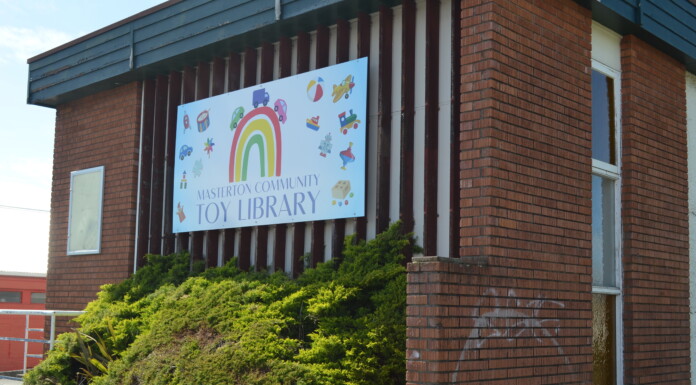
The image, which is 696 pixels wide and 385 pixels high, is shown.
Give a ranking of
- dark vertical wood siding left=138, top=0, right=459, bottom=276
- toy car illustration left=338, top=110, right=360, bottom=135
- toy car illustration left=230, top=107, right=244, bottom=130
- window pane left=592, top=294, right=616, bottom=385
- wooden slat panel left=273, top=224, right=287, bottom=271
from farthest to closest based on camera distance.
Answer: toy car illustration left=230, top=107, right=244, bottom=130 < wooden slat panel left=273, top=224, right=287, bottom=271 < toy car illustration left=338, top=110, right=360, bottom=135 < window pane left=592, top=294, right=616, bottom=385 < dark vertical wood siding left=138, top=0, right=459, bottom=276

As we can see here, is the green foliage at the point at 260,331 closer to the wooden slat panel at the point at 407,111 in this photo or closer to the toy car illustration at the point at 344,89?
the wooden slat panel at the point at 407,111

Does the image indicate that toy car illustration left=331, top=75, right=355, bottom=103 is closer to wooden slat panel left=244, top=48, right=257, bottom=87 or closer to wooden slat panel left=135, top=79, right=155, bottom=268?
wooden slat panel left=244, top=48, right=257, bottom=87

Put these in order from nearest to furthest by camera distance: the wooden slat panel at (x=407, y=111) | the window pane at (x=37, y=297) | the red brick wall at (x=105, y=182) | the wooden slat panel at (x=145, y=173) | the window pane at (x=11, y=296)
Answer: the wooden slat panel at (x=407, y=111), the wooden slat panel at (x=145, y=173), the red brick wall at (x=105, y=182), the window pane at (x=11, y=296), the window pane at (x=37, y=297)

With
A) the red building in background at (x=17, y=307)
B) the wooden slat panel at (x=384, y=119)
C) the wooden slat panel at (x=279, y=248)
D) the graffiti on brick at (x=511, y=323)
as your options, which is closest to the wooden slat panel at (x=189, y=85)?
the wooden slat panel at (x=279, y=248)

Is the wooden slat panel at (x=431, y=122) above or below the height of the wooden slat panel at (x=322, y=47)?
below

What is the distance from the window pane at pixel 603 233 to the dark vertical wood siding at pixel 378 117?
6.05ft

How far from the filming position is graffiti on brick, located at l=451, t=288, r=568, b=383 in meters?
6.62

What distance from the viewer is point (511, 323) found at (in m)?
7.03

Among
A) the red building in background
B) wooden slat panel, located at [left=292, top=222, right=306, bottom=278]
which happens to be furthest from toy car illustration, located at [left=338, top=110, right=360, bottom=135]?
the red building in background

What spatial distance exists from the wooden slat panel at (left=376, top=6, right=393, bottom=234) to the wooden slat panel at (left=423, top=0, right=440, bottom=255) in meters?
0.52

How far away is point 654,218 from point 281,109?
14.5 ft

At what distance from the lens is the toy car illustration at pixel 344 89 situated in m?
8.73

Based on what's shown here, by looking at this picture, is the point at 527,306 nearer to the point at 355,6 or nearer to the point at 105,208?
the point at 355,6

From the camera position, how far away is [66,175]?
12.4 m
